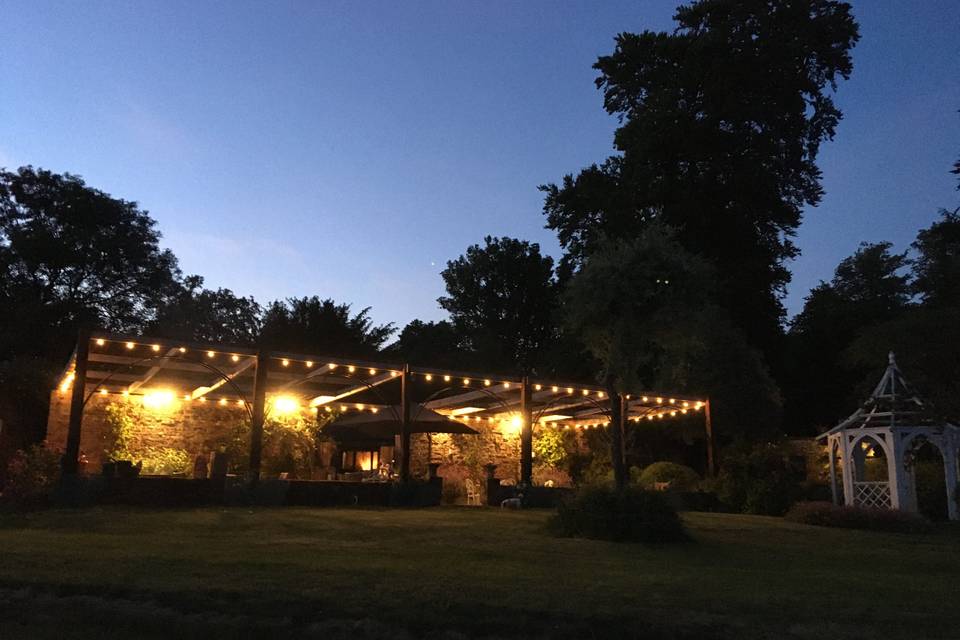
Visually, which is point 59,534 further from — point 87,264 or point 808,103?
point 808,103

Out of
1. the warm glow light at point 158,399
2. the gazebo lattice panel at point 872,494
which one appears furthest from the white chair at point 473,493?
the gazebo lattice panel at point 872,494

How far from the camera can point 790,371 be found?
101 feet

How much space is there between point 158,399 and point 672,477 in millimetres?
12839

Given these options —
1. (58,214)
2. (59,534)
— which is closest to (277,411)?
(59,534)

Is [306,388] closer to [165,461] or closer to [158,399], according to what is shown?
[158,399]

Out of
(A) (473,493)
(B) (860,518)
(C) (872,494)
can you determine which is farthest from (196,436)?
(C) (872,494)

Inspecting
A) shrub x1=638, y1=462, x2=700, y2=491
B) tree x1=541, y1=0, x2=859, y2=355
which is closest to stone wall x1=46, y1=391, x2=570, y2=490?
shrub x1=638, y1=462, x2=700, y2=491

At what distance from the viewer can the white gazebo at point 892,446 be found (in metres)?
15.0

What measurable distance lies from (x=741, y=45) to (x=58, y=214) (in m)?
28.8

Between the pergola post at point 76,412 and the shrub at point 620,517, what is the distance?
26.2 feet

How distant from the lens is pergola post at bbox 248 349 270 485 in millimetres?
13742

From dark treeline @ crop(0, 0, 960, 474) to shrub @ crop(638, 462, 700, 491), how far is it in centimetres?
271

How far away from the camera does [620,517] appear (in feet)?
31.9

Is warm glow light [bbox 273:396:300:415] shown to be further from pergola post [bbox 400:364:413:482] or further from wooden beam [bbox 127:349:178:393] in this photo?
pergola post [bbox 400:364:413:482]
